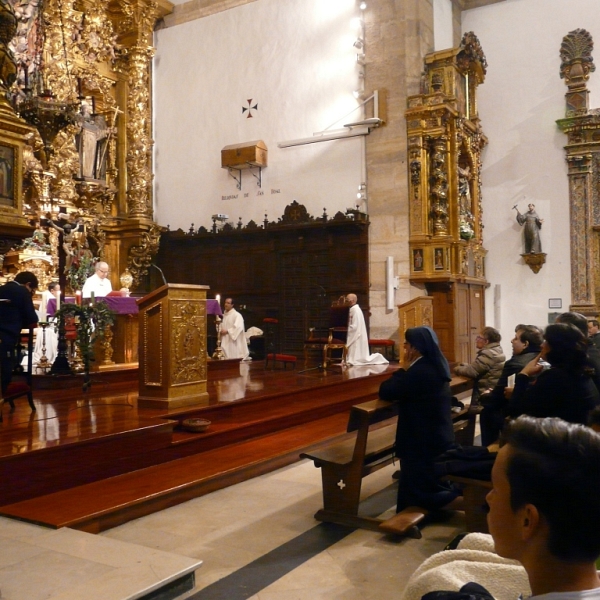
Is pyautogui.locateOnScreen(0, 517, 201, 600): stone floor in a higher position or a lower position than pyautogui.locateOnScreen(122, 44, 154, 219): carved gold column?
lower

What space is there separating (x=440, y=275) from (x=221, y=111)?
6.68 meters

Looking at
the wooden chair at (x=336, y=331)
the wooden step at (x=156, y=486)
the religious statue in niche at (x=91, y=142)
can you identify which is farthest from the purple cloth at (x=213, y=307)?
the religious statue in niche at (x=91, y=142)

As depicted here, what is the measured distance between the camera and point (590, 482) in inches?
45.6

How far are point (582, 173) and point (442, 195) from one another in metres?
3.36

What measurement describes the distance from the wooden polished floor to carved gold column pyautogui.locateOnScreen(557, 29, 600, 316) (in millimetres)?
5567

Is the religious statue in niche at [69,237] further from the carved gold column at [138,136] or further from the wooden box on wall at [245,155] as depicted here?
the wooden box on wall at [245,155]

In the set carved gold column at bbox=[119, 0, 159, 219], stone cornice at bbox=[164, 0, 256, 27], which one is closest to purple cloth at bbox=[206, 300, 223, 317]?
carved gold column at bbox=[119, 0, 159, 219]

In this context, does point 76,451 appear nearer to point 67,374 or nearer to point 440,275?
point 67,374

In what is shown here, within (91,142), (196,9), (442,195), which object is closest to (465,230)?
(442,195)

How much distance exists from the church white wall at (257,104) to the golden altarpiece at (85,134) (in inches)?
27.6

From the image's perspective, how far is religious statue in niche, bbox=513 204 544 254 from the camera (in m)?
13.9

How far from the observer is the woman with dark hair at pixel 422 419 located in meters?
4.31

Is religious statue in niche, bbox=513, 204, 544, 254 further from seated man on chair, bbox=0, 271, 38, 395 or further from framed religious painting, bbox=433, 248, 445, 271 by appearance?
seated man on chair, bbox=0, 271, 38, 395

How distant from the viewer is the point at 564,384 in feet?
11.6
